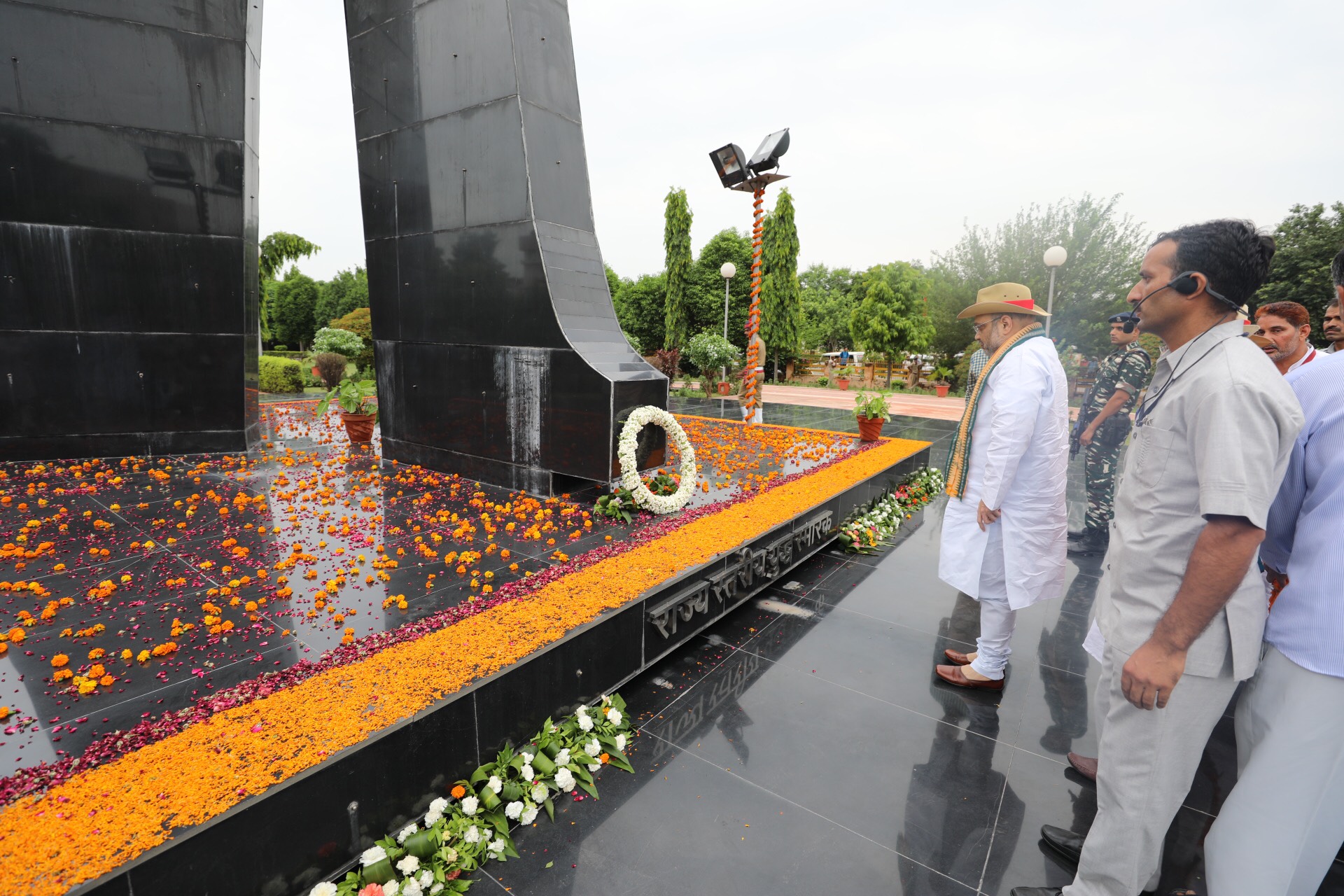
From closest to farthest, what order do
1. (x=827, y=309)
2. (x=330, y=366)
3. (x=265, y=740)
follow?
(x=265, y=740) < (x=330, y=366) < (x=827, y=309)

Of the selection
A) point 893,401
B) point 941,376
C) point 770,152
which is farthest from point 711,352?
point 941,376

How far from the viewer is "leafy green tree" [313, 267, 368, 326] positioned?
37531 mm

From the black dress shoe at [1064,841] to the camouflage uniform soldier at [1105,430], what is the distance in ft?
12.1

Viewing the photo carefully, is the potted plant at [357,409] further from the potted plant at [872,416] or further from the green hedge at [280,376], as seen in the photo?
the green hedge at [280,376]

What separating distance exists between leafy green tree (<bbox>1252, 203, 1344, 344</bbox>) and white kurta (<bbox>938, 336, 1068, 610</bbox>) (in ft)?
78.9

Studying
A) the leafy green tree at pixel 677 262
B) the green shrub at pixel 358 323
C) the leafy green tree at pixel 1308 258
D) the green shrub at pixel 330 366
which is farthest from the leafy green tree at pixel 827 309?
the green shrub at pixel 330 366

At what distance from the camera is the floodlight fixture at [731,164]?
934 centimetres

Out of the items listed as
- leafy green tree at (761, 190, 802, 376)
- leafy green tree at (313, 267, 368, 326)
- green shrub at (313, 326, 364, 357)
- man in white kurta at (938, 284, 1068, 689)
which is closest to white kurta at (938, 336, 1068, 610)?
man in white kurta at (938, 284, 1068, 689)

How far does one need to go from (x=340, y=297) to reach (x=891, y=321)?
33603mm

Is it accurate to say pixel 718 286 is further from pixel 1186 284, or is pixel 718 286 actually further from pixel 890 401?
pixel 1186 284

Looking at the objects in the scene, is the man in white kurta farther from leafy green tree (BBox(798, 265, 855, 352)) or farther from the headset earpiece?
leafy green tree (BBox(798, 265, 855, 352))

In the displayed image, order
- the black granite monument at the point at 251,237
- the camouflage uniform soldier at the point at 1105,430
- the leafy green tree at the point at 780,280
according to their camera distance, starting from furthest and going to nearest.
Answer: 1. the leafy green tree at the point at 780,280
2. the black granite monument at the point at 251,237
3. the camouflage uniform soldier at the point at 1105,430

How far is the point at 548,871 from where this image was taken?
200cm

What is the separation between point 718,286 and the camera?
968 inches
